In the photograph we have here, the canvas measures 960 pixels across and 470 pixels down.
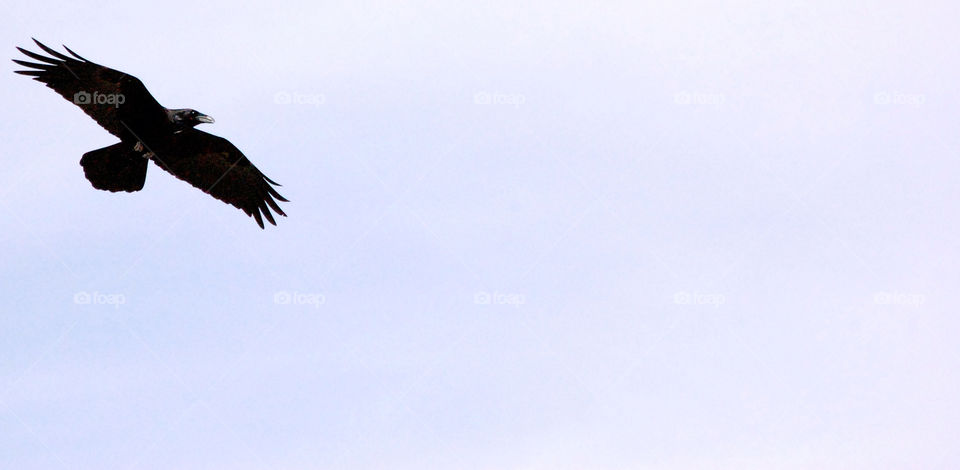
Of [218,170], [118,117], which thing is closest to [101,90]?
[118,117]

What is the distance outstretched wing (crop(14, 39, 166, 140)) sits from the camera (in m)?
23.1

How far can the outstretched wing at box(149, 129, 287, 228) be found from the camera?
81.8 ft

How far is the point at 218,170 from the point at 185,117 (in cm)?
228

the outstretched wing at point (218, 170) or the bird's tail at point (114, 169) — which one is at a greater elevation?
the outstretched wing at point (218, 170)

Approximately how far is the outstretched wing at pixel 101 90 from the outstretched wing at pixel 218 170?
40.3 inches

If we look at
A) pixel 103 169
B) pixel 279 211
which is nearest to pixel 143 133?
pixel 103 169

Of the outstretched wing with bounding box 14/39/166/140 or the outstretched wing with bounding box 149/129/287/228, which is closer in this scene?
the outstretched wing with bounding box 14/39/166/140

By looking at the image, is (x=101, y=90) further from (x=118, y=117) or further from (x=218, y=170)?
(x=218, y=170)

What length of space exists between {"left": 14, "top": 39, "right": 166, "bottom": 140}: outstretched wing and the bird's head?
221mm

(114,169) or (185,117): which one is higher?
(185,117)

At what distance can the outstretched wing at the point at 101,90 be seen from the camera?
908 inches

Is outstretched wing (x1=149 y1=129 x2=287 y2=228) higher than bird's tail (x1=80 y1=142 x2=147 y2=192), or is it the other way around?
outstretched wing (x1=149 y1=129 x2=287 y2=228)

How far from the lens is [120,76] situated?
75.4ft

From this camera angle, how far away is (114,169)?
23203mm
